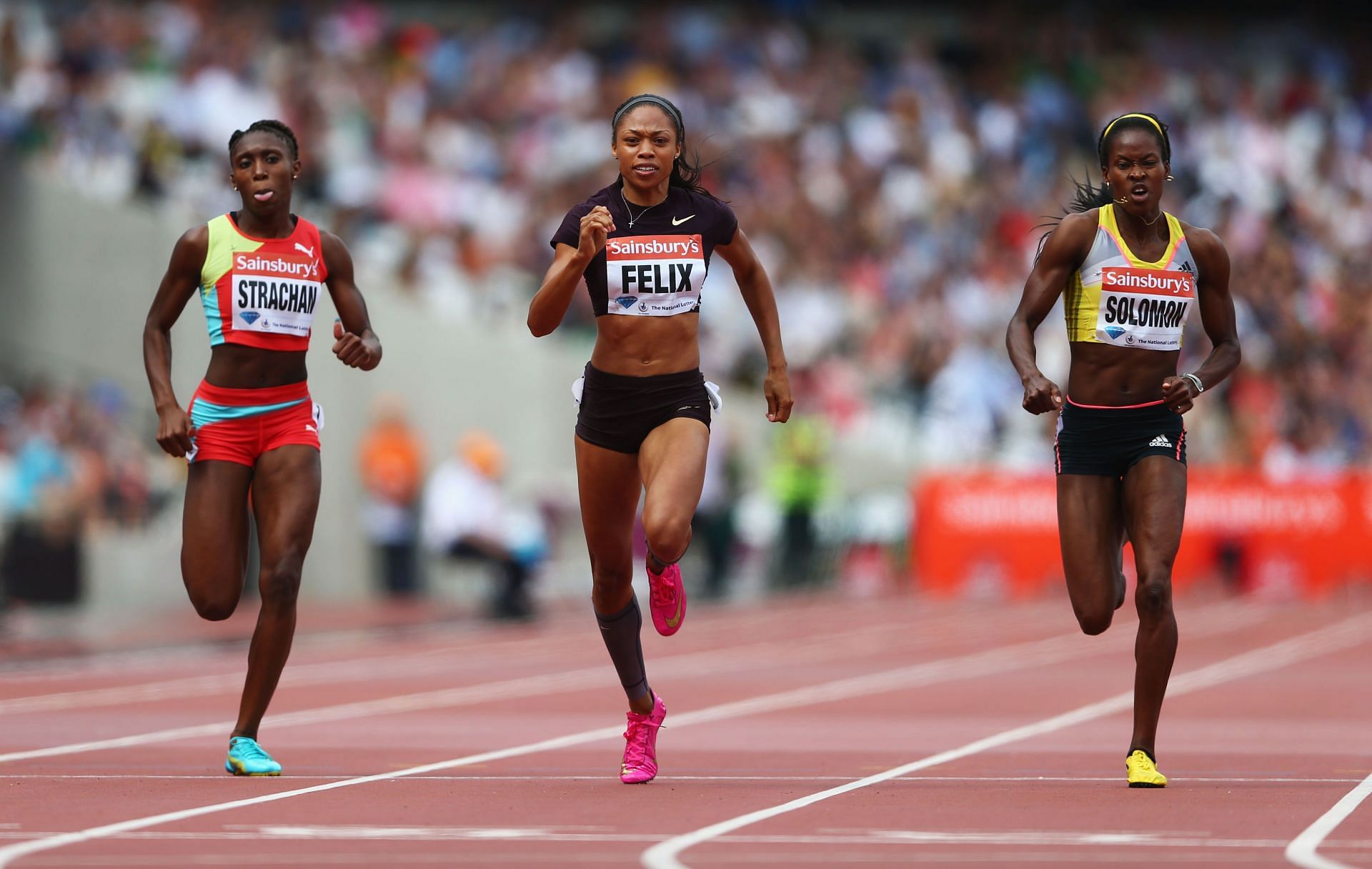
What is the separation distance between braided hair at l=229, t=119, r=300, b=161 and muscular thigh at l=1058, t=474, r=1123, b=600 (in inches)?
128

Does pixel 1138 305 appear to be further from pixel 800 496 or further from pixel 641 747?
pixel 800 496

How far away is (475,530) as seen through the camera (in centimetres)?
2094

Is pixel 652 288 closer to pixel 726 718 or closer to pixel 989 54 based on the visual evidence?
pixel 726 718

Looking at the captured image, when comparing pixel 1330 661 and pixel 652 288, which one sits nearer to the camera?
pixel 652 288

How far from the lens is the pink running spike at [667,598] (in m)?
8.86

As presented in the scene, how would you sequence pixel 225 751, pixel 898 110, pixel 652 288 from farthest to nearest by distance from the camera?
pixel 898 110
pixel 225 751
pixel 652 288

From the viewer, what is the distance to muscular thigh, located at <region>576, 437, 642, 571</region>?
351 inches

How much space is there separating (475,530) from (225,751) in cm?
1060

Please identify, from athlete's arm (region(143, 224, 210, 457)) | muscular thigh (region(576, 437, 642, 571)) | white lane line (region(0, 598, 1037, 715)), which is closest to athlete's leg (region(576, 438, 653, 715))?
muscular thigh (region(576, 437, 642, 571))

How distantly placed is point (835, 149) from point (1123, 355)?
911 inches

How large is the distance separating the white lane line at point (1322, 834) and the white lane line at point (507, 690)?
Result: 17.1 ft

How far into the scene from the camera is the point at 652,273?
28.9ft

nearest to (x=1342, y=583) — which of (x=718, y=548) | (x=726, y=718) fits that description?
(x=718, y=548)

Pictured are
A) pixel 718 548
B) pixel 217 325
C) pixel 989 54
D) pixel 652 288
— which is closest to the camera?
pixel 652 288
